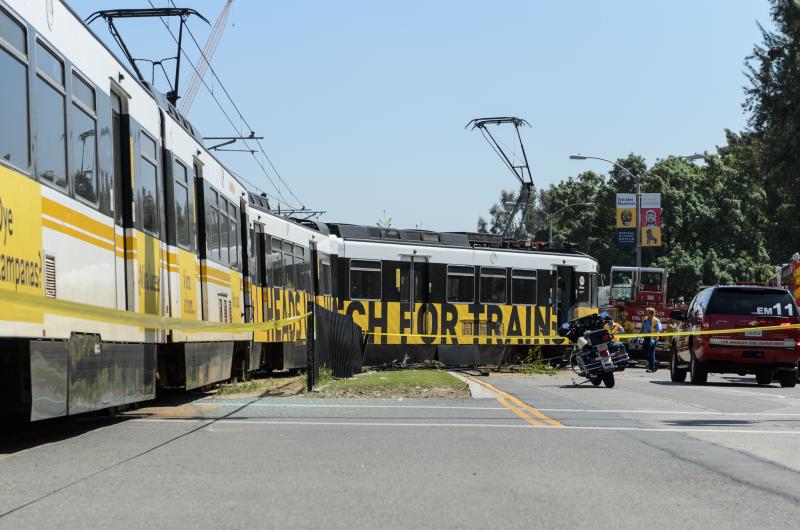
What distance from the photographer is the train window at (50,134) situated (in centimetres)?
917

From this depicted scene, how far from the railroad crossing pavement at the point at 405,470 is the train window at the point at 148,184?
7.09 feet

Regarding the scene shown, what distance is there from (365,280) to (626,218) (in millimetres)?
21909

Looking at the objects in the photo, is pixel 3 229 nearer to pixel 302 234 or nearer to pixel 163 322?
pixel 163 322

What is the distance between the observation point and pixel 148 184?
12.9 m

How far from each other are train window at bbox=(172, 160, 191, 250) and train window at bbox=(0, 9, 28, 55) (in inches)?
210

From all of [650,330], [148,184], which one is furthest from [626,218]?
[148,184]

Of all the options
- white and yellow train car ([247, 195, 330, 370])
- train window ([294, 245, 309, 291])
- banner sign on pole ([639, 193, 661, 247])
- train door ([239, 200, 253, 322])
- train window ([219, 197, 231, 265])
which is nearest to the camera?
train window ([219, 197, 231, 265])

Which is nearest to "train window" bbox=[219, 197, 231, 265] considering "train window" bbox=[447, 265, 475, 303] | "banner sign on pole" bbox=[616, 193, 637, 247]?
"train window" bbox=[447, 265, 475, 303]

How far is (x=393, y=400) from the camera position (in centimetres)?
1602

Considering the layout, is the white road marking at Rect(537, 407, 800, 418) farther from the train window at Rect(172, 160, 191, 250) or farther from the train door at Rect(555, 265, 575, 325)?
the train door at Rect(555, 265, 575, 325)

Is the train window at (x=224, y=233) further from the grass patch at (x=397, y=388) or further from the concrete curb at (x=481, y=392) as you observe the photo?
the concrete curb at (x=481, y=392)

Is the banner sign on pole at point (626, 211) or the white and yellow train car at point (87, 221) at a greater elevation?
the banner sign on pole at point (626, 211)

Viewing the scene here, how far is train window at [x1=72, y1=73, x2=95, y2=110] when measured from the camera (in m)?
10.3

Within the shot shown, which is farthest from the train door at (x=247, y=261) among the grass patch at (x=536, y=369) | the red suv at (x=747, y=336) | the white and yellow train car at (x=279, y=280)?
the grass patch at (x=536, y=369)
